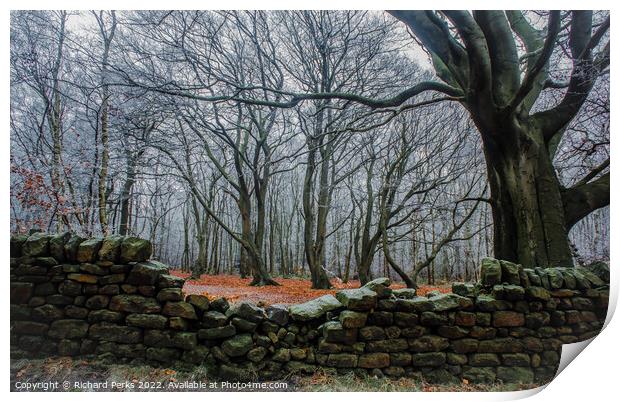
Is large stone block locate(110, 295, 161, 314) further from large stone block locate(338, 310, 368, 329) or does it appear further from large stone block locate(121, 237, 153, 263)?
large stone block locate(338, 310, 368, 329)

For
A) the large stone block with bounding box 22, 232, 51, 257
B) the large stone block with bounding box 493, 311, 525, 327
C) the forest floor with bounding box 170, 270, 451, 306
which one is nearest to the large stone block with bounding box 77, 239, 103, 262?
the large stone block with bounding box 22, 232, 51, 257

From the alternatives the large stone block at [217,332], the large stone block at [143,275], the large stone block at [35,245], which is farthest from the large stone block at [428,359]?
the large stone block at [35,245]

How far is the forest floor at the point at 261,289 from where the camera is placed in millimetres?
3193

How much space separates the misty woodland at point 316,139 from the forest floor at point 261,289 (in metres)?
0.12

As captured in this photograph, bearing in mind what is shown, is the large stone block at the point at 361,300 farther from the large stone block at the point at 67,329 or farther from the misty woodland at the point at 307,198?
the large stone block at the point at 67,329

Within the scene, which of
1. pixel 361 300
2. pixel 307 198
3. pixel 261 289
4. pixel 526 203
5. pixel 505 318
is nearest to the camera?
pixel 361 300

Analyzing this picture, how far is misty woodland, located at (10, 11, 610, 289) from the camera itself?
3131 mm

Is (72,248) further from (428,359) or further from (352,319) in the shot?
(428,359)

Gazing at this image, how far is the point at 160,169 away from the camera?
349 cm

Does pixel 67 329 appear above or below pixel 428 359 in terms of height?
above

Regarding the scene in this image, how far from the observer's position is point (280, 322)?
9.52 ft

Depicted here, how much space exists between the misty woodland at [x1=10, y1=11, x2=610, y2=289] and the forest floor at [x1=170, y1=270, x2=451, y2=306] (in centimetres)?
12

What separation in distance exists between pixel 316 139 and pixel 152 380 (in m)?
2.91

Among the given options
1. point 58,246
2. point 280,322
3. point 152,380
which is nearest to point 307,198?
point 280,322
